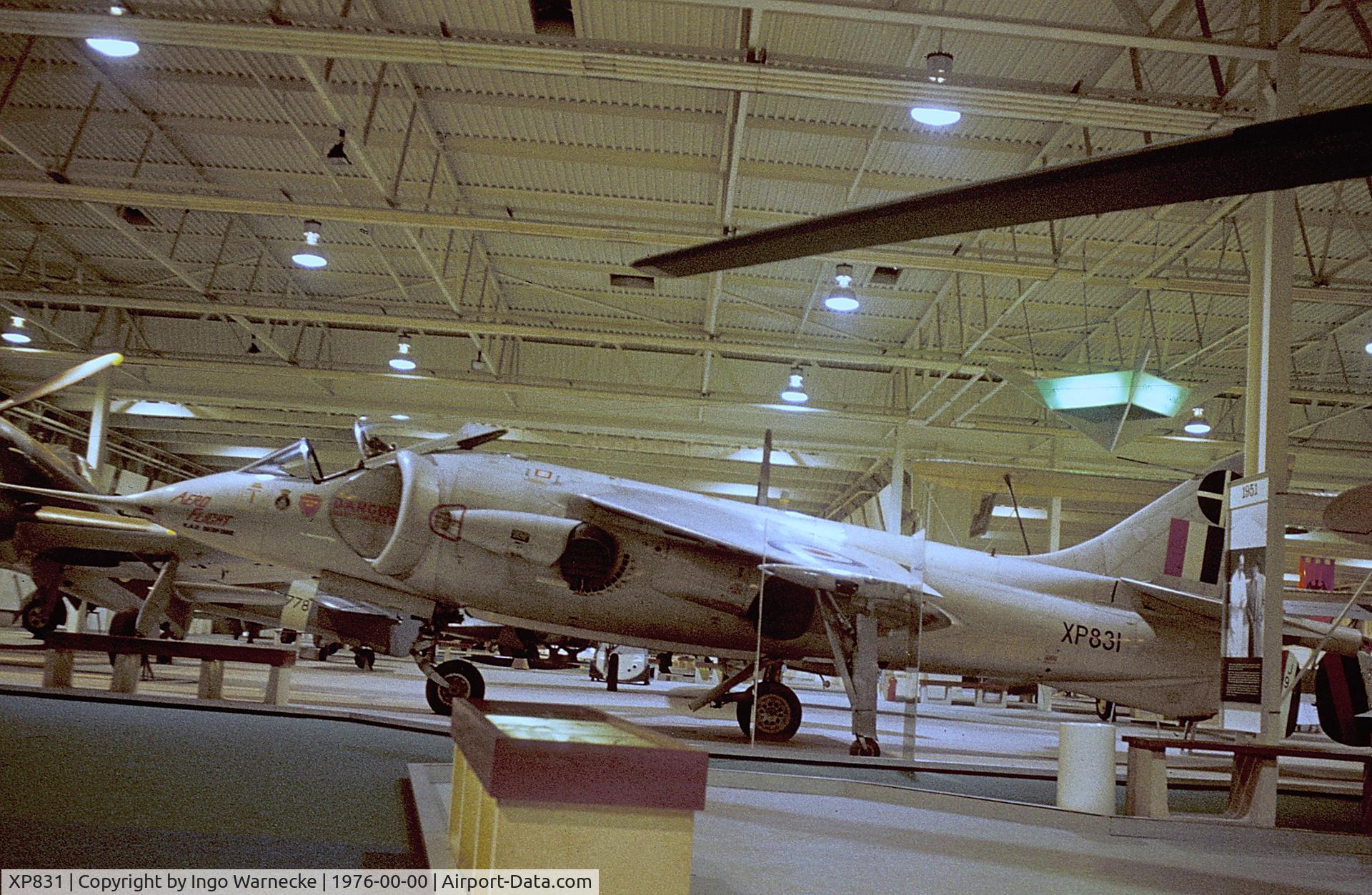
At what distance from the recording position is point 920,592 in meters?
7.73

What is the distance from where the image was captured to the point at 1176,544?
34.3ft

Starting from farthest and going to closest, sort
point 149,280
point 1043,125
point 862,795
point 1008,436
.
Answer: point 1008,436 < point 149,280 < point 1043,125 < point 862,795

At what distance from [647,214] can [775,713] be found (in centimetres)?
875

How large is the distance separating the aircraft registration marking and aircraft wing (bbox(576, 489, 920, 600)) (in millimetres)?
2389

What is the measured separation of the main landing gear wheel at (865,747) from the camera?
773cm

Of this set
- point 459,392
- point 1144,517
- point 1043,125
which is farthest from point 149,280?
point 1144,517

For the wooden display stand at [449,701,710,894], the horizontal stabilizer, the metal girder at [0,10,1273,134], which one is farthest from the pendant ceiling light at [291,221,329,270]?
the wooden display stand at [449,701,710,894]

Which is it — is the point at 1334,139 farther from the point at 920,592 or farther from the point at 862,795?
the point at 920,592

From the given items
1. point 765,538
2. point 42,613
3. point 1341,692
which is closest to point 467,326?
point 42,613

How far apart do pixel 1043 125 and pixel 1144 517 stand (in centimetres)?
518

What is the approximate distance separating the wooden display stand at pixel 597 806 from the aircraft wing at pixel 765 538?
226 inches

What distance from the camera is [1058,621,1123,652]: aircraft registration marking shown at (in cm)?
994

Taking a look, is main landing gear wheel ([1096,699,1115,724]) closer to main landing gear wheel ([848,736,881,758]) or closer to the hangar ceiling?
the hangar ceiling

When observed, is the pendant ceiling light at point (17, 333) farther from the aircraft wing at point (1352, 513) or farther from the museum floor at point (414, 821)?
the aircraft wing at point (1352, 513)
